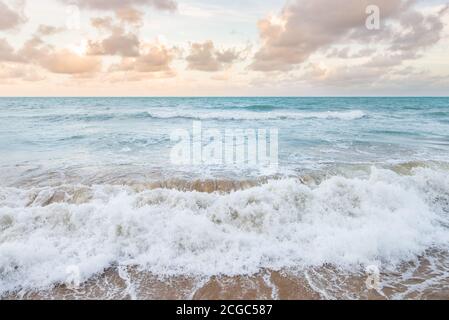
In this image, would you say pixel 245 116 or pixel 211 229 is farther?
pixel 245 116

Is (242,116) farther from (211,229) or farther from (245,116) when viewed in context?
(211,229)

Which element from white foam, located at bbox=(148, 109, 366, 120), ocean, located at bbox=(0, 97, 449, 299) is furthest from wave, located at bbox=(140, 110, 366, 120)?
ocean, located at bbox=(0, 97, 449, 299)

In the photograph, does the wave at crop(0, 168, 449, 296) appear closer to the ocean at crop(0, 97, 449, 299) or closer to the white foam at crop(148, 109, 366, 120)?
the ocean at crop(0, 97, 449, 299)

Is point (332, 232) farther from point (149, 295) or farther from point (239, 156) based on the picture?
point (239, 156)

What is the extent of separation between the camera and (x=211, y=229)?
5.50 m

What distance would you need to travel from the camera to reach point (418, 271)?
15.3 ft

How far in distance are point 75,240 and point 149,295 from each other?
2.03 m

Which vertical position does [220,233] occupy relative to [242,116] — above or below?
below

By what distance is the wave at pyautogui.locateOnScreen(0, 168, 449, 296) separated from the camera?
4.73 m

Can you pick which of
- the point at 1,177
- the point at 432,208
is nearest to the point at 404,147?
the point at 432,208

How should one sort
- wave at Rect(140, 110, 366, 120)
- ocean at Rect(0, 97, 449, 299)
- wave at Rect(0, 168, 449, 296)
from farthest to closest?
1. wave at Rect(140, 110, 366, 120)
2. wave at Rect(0, 168, 449, 296)
3. ocean at Rect(0, 97, 449, 299)

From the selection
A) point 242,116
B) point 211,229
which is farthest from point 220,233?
point 242,116
